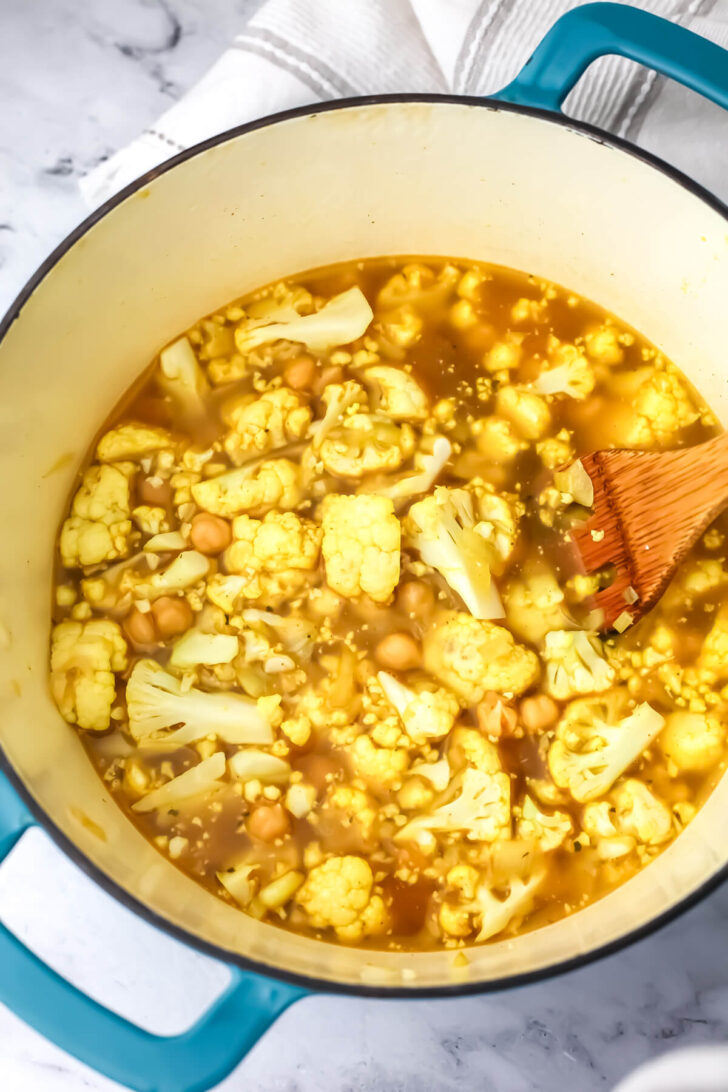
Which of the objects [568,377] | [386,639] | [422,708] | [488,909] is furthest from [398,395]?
[488,909]

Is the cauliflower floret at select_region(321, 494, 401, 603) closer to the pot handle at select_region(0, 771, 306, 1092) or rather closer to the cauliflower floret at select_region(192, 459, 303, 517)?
the cauliflower floret at select_region(192, 459, 303, 517)

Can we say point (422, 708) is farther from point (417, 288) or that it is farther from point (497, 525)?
point (417, 288)

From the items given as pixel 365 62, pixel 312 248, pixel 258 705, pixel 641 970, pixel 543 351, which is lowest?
pixel 641 970

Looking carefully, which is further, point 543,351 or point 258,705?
point 543,351

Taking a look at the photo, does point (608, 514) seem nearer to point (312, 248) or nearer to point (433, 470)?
point (433, 470)

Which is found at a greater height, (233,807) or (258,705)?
(258,705)

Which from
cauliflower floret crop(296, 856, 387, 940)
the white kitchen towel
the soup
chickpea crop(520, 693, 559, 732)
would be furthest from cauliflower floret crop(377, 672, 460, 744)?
the white kitchen towel

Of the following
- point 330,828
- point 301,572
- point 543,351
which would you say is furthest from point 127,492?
point 543,351
